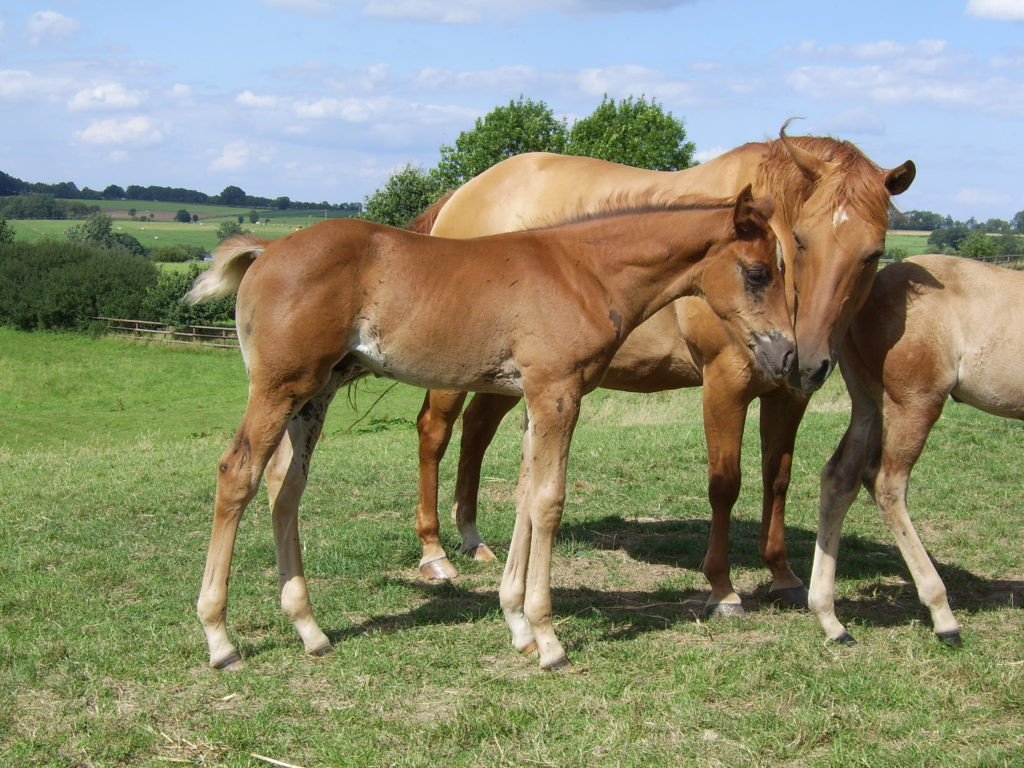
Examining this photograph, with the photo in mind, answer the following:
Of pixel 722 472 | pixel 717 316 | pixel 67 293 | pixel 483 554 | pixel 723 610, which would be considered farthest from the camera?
pixel 67 293

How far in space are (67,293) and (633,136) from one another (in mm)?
28378

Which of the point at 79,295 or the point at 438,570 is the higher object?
the point at 438,570

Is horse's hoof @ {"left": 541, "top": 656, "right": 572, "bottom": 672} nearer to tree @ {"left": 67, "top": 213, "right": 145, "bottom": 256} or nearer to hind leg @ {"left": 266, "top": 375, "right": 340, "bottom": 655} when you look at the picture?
hind leg @ {"left": 266, "top": 375, "right": 340, "bottom": 655}

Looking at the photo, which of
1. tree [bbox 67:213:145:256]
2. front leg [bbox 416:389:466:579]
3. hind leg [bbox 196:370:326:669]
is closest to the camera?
hind leg [bbox 196:370:326:669]

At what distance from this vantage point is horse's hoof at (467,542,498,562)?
21.5ft

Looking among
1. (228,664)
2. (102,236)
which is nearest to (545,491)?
(228,664)

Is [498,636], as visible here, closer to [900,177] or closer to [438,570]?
[438,570]

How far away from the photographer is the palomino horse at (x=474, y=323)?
4211 millimetres

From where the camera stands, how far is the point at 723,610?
5289mm

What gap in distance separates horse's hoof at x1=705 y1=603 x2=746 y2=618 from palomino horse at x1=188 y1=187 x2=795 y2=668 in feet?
4.10

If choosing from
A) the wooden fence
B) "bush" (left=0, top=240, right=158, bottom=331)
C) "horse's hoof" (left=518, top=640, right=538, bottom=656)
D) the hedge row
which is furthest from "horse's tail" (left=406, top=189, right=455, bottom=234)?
"bush" (left=0, top=240, right=158, bottom=331)

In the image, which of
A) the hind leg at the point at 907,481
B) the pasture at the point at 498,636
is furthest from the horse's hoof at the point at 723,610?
the hind leg at the point at 907,481

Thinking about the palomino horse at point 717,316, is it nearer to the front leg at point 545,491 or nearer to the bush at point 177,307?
the front leg at point 545,491

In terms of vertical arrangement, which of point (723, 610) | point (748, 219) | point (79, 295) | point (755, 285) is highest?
point (748, 219)
